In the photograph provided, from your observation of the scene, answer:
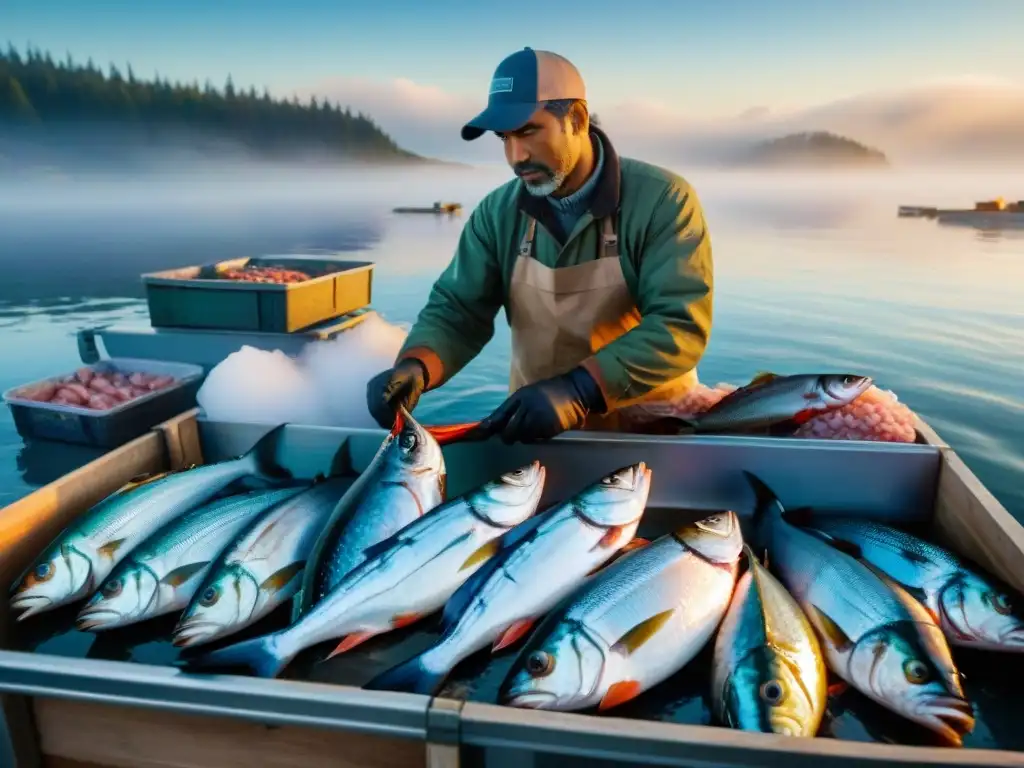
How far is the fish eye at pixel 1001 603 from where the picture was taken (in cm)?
133

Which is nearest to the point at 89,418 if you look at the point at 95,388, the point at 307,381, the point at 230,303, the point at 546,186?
the point at 95,388

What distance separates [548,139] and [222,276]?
3986mm

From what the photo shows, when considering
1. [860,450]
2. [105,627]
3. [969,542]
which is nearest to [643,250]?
[860,450]

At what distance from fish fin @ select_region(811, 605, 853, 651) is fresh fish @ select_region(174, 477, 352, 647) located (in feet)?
3.56

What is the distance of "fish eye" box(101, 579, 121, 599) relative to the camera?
4.84 ft

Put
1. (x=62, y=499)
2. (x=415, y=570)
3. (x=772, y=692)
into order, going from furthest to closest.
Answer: (x=62, y=499) → (x=415, y=570) → (x=772, y=692)

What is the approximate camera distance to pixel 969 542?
1.64 m

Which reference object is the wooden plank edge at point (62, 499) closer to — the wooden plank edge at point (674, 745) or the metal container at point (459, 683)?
the metal container at point (459, 683)

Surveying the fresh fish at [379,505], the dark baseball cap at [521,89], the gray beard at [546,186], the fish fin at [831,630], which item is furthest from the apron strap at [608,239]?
the fish fin at [831,630]

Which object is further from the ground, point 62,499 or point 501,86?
point 501,86

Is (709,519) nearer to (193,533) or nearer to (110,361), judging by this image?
(193,533)

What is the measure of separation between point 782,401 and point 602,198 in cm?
89

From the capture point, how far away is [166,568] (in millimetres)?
1539

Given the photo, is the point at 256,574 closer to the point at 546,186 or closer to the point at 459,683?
the point at 459,683
